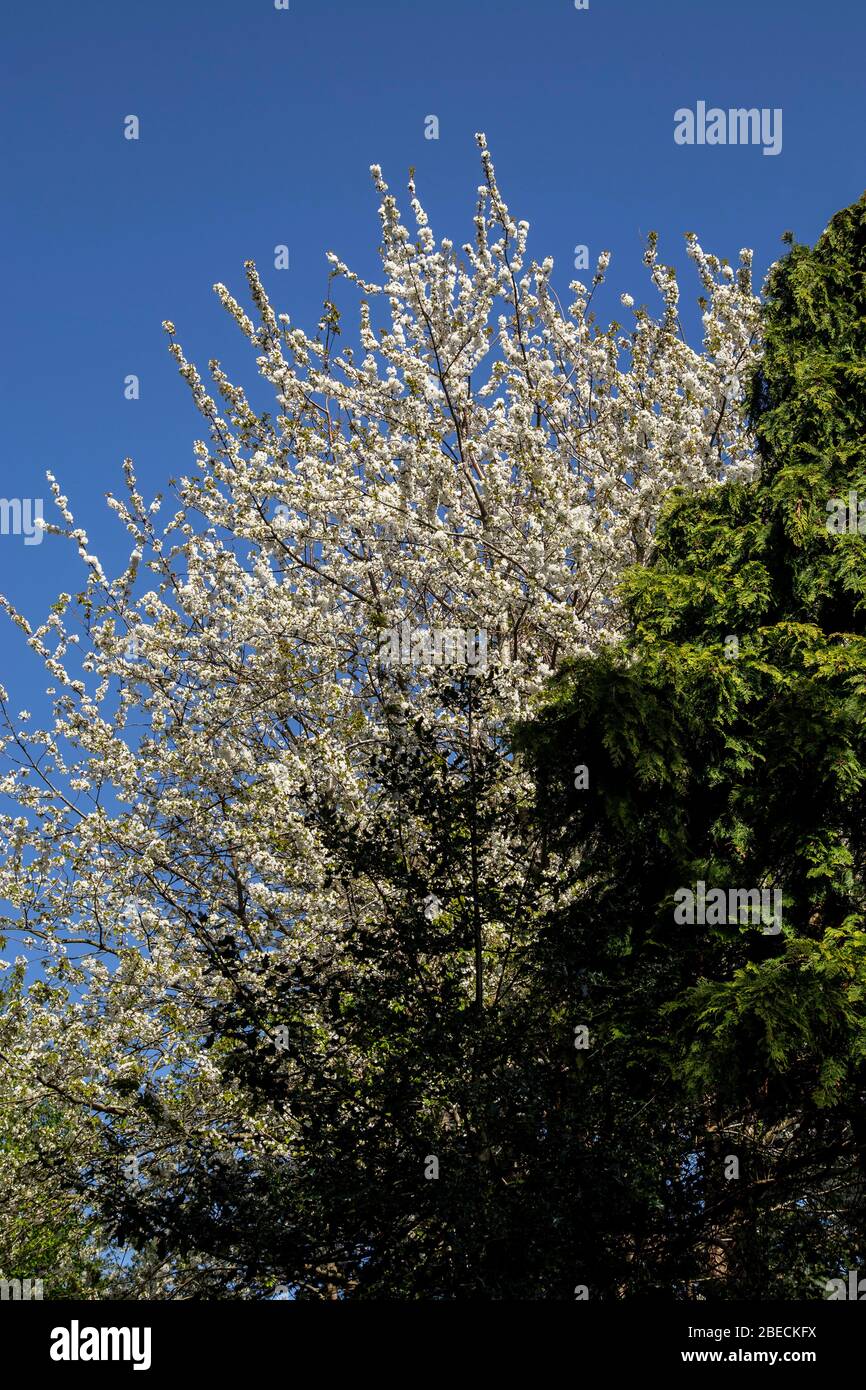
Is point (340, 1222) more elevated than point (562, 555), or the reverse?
point (562, 555)

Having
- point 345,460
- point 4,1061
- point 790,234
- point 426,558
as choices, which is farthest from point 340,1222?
point 790,234

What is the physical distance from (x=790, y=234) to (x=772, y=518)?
2.94 m

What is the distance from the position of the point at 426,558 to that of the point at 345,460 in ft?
5.48

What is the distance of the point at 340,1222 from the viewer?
6.26m
